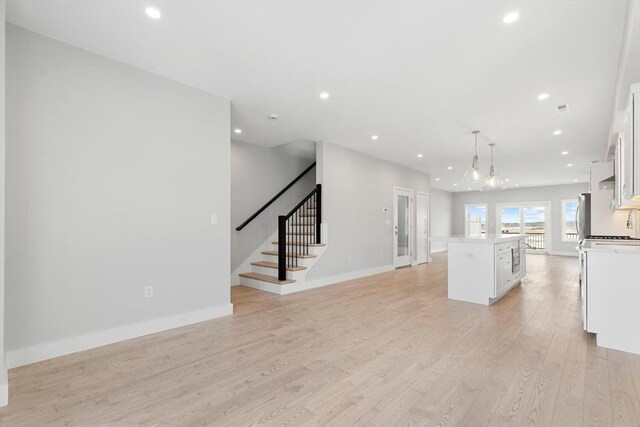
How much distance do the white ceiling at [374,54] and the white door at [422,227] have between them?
3.95 metres

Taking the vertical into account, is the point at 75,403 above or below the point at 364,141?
below

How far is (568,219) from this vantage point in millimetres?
11141

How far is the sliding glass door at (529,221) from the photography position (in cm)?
1159

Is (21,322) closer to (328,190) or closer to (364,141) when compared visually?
(328,190)

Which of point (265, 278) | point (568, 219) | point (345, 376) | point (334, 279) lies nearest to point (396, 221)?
point (334, 279)

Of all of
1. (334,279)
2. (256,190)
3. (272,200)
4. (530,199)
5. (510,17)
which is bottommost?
(334,279)

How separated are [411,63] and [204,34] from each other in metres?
1.94

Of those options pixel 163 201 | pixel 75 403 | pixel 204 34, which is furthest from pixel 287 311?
pixel 204 34

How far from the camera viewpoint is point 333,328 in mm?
3328

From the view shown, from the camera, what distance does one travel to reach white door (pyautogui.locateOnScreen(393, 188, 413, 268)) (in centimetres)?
764

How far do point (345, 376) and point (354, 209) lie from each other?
432cm

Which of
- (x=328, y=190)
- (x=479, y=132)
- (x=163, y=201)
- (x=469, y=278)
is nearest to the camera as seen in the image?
(x=163, y=201)

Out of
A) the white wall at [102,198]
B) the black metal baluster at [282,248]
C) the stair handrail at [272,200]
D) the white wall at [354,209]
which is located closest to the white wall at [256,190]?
the stair handrail at [272,200]

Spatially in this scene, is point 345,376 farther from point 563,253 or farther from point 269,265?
point 563,253
